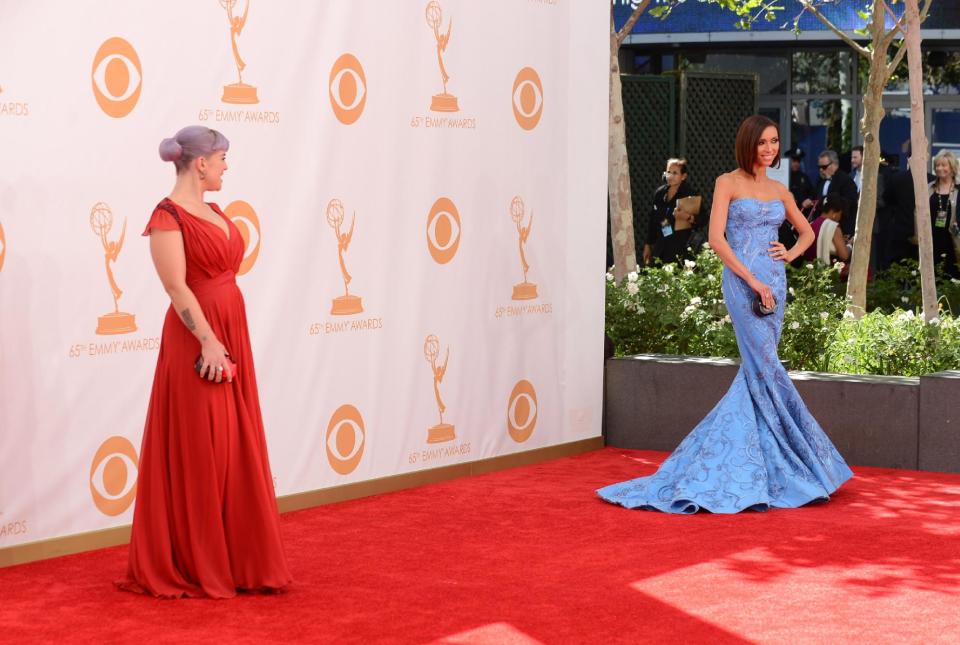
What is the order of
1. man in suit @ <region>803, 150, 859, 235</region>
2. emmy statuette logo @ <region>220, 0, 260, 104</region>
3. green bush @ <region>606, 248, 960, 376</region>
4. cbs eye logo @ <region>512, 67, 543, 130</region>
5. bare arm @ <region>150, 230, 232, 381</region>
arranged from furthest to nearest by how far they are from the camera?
man in suit @ <region>803, 150, 859, 235</region>, green bush @ <region>606, 248, 960, 376</region>, cbs eye logo @ <region>512, 67, 543, 130</region>, emmy statuette logo @ <region>220, 0, 260, 104</region>, bare arm @ <region>150, 230, 232, 381</region>

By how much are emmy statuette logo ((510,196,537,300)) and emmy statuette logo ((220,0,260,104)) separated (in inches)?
83.5

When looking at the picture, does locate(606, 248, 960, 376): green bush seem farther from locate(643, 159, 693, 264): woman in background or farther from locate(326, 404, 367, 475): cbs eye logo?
locate(326, 404, 367, 475): cbs eye logo

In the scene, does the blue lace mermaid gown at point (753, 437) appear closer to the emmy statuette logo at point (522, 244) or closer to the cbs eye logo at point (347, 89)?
the emmy statuette logo at point (522, 244)

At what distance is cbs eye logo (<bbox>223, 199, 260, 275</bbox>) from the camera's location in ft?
23.7

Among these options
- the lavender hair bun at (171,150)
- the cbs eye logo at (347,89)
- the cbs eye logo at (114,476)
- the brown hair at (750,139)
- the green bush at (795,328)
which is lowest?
the cbs eye logo at (114,476)

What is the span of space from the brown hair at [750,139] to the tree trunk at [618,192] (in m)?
3.63

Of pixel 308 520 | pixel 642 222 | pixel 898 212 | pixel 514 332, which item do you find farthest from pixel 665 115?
pixel 308 520

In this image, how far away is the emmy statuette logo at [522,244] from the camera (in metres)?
8.90

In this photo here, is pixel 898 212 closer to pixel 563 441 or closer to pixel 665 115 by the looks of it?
pixel 665 115

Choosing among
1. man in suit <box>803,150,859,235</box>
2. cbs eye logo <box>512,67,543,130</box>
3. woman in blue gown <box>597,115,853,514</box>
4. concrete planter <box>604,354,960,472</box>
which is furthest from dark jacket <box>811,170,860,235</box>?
woman in blue gown <box>597,115,853,514</box>

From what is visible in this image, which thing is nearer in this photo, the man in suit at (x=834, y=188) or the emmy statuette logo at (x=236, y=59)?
the emmy statuette logo at (x=236, y=59)

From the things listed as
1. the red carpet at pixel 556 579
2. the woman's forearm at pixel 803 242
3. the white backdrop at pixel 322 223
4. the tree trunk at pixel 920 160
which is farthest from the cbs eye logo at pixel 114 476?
the tree trunk at pixel 920 160

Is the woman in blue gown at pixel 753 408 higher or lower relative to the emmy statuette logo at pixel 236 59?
lower

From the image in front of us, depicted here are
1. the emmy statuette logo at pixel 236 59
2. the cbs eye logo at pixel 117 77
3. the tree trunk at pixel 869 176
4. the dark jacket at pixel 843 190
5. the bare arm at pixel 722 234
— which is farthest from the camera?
the dark jacket at pixel 843 190
